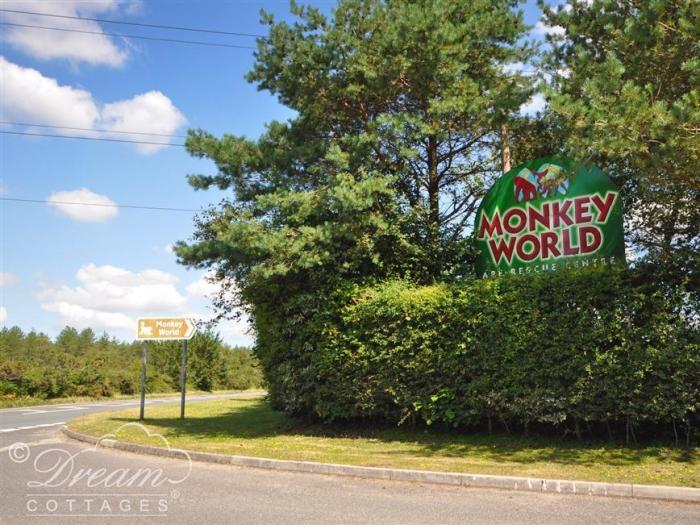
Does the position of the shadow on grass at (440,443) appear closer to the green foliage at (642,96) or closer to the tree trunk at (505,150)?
the green foliage at (642,96)

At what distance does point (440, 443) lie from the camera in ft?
37.1

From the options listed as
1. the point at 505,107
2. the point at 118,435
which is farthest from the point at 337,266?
the point at 118,435

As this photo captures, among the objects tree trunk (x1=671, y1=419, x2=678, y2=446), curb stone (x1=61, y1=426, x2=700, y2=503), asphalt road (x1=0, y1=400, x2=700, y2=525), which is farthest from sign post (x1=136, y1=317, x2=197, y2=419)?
tree trunk (x1=671, y1=419, x2=678, y2=446)

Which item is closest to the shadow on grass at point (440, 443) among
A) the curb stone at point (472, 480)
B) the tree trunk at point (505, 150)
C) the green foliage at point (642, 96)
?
the curb stone at point (472, 480)

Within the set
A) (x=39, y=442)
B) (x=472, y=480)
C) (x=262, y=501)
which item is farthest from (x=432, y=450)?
(x=39, y=442)

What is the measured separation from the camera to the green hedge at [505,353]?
9.52 m

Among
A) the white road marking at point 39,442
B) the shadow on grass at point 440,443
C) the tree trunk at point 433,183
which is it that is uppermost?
the tree trunk at point 433,183

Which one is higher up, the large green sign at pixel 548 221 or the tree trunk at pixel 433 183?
the tree trunk at pixel 433 183

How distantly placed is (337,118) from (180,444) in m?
8.81

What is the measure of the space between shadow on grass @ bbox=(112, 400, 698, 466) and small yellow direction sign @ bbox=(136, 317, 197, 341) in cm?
249

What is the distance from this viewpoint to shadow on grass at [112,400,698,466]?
9.32 m

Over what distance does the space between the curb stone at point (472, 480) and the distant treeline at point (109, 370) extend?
6.41 metres

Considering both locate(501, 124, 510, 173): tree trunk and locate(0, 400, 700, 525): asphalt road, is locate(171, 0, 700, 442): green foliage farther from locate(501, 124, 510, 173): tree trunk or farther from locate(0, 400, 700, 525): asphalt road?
locate(0, 400, 700, 525): asphalt road

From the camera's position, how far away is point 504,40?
47.4 ft
